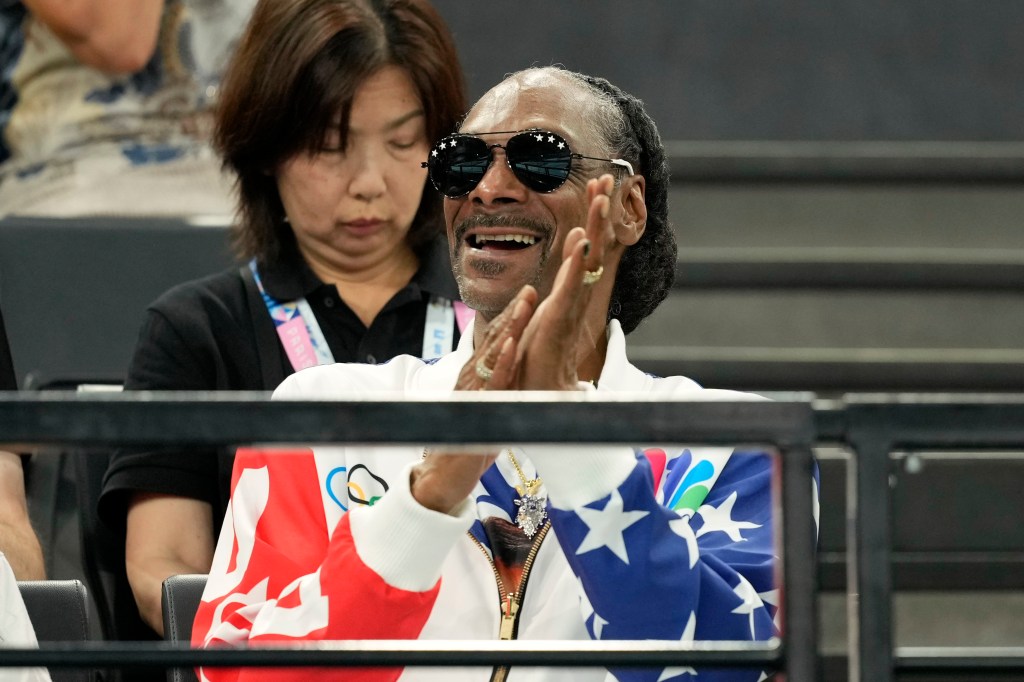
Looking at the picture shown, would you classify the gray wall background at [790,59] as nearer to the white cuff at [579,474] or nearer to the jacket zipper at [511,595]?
the jacket zipper at [511,595]

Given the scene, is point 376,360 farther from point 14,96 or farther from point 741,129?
point 741,129

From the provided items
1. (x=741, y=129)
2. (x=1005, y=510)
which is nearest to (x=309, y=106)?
(x=1005, y=510)

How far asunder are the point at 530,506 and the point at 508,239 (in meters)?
0.37

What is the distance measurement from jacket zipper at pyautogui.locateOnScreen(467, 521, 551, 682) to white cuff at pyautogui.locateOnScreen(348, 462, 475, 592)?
7.7 inches

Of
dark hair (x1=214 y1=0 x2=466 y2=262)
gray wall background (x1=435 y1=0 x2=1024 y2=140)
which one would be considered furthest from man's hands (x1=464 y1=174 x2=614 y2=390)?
gray wall background (x1=435 y1=0 x2=1024 y2=140)

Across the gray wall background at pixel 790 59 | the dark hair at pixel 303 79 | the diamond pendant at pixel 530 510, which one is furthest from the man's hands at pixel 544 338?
the gray wall background at pixel 790 59

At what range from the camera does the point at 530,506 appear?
1701mm

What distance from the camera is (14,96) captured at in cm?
318

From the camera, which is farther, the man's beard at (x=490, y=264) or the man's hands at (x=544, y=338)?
the man's beard at (x=490, y=264)

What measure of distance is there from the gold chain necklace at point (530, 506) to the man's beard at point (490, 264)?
0.71 ft

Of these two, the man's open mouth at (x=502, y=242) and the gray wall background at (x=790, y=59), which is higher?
the gray wall background at (x=790, y=59)

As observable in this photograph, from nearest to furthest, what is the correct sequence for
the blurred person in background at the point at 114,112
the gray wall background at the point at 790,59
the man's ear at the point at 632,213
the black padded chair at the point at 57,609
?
the black padded chair at the point at 57,609 < the man's ear at the point at 632,213 < the blurred person in background at the point at 114,112 < the gray wall background at the point at 790,59

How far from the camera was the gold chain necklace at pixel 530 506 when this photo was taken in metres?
1.69

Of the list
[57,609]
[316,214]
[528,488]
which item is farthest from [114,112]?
[528,488]
